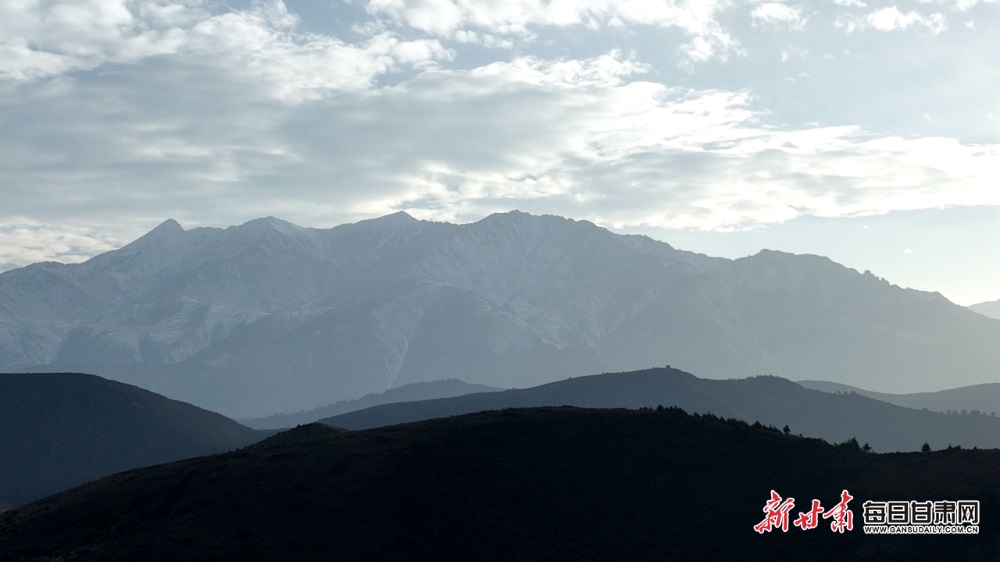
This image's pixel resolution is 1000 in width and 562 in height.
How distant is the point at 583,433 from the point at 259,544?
118 ft

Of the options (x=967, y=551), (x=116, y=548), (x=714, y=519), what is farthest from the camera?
(x=714, y=519)

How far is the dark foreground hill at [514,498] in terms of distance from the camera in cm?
7081

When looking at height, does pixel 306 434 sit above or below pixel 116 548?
above

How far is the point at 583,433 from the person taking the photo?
96188 millimetres

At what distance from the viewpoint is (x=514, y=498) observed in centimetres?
8062

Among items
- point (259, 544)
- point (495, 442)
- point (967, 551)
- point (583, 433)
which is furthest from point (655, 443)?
point (259, 544)

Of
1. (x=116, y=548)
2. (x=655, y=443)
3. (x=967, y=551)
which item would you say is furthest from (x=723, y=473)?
(x=116, y=548)

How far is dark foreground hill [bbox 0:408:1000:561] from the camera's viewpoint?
7081 centimetres

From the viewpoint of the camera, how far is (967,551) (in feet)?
218

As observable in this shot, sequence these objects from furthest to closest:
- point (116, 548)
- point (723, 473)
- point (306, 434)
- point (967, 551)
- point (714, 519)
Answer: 1. point (306, 434)
2. point (723, 473)
3. point (714, 519)
4. point (116, 548)
5. point (967, 551)

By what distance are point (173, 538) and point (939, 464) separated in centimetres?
5909

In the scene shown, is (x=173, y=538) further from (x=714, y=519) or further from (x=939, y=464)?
(x=939, y=464)

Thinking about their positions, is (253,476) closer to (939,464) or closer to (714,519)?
(714,519)

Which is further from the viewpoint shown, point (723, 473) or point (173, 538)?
point (723, 473)
